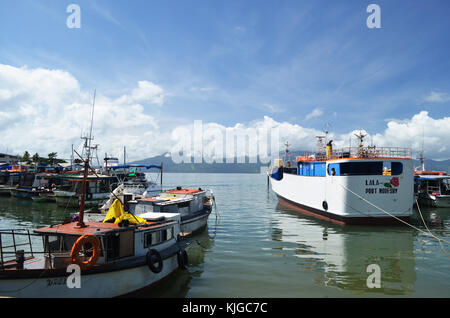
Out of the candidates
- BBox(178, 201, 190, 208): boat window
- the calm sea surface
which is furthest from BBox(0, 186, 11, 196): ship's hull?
BBox(178, 201, 190, 208): boat window

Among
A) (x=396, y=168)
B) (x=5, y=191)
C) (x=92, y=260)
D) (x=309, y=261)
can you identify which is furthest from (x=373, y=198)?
(x=5, y=191)

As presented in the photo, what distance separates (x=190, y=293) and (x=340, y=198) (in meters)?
18.7

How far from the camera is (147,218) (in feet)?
45.4

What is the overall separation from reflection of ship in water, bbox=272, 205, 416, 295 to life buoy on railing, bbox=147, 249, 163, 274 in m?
7.78

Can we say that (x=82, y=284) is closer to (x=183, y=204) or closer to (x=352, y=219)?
(x=183, y=204)

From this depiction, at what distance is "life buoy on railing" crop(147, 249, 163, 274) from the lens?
36.0 ft

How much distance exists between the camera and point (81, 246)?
952 cm

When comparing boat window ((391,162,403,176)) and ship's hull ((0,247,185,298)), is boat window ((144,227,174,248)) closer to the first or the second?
ship's hull ((0,247,185,298))

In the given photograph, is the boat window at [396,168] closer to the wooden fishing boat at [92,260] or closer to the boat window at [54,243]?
the wooden fishing boat at [92,260]

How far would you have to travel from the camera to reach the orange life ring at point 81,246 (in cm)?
921

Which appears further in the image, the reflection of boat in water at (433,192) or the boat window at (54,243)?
the reflection of boat in water at (433,192)

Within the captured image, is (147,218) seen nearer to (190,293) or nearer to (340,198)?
(190,293)

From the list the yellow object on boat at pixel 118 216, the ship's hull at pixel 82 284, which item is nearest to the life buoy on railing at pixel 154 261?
the ship's hull at pixel 82 284
